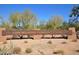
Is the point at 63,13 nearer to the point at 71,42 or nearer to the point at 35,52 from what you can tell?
the point at 71,42

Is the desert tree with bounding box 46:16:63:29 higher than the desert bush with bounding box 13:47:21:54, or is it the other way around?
the desert tree with bounding box 46:16:63:29

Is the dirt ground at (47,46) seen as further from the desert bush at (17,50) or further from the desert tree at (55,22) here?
the desert tree at (55,22)

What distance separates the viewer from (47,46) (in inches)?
154

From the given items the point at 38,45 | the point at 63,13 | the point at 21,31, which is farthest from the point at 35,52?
the point at 63,13

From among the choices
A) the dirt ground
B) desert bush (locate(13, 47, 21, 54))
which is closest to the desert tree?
the dirt ground

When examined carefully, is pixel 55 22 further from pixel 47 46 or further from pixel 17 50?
pixel 17 50

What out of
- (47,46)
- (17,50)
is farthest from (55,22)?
(17,50)

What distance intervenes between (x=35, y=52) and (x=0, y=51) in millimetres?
510

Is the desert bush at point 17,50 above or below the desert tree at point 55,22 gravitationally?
below

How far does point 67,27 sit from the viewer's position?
3936 mm

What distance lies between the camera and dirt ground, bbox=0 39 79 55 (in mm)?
3896

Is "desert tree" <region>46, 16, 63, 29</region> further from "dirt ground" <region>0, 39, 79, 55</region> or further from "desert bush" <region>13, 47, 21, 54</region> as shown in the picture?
"desert bush" <region>13, 47, 21, 54</region>

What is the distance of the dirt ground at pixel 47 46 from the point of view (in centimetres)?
390

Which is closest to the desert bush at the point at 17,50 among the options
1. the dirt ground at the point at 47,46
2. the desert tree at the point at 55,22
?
the dirt ground at the point at 47,46
